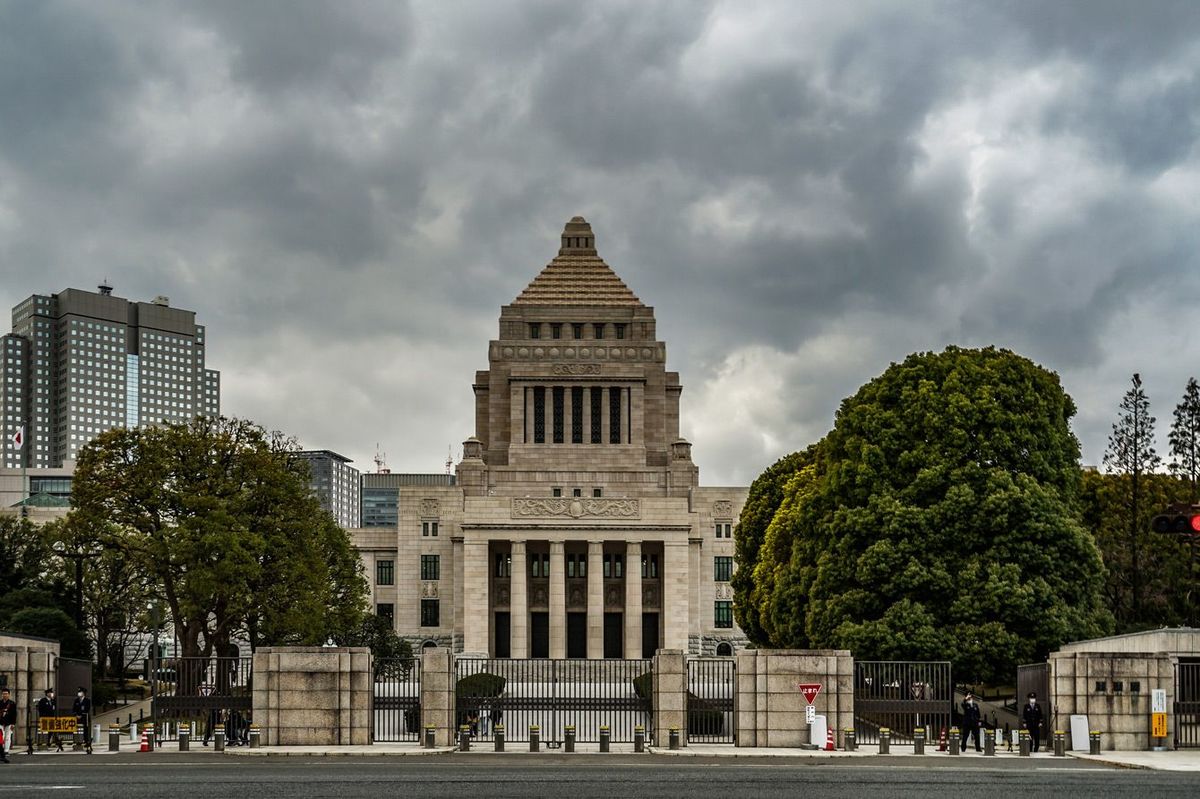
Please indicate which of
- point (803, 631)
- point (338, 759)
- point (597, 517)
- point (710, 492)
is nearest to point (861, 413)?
point (803, 631)

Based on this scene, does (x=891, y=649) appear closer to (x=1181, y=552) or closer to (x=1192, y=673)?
(x=1192, y=673)

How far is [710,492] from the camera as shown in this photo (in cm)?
10650

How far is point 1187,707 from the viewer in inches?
1598

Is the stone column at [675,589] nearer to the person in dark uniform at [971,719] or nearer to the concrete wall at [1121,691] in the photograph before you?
the person in dark uniform at [971,719]

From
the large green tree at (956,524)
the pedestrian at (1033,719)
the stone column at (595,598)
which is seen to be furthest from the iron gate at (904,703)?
the stone column at (595,598)

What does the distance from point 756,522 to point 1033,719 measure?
141 feet

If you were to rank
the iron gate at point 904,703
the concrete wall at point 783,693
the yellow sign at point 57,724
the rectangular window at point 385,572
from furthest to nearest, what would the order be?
the rectangular window at point 385,572 → the iron gate at point 904,703 → the concrete wall at point 783,693 → the yellow sign at point 57,724

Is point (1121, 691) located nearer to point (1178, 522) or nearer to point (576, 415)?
point (1178, 522)

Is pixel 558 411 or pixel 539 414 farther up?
pixel 558 411

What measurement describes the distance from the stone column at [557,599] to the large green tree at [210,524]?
36.1m

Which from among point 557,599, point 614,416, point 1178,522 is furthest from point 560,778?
point 614,416

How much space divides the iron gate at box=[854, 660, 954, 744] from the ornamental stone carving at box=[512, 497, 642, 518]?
161 ft

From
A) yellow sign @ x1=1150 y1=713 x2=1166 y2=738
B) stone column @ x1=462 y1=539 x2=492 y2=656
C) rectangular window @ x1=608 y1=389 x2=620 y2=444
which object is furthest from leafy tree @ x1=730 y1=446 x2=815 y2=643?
yellow sign @ x1=1150 y1=713 x2=1166 y2=738

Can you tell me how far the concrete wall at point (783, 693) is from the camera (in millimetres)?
40156
